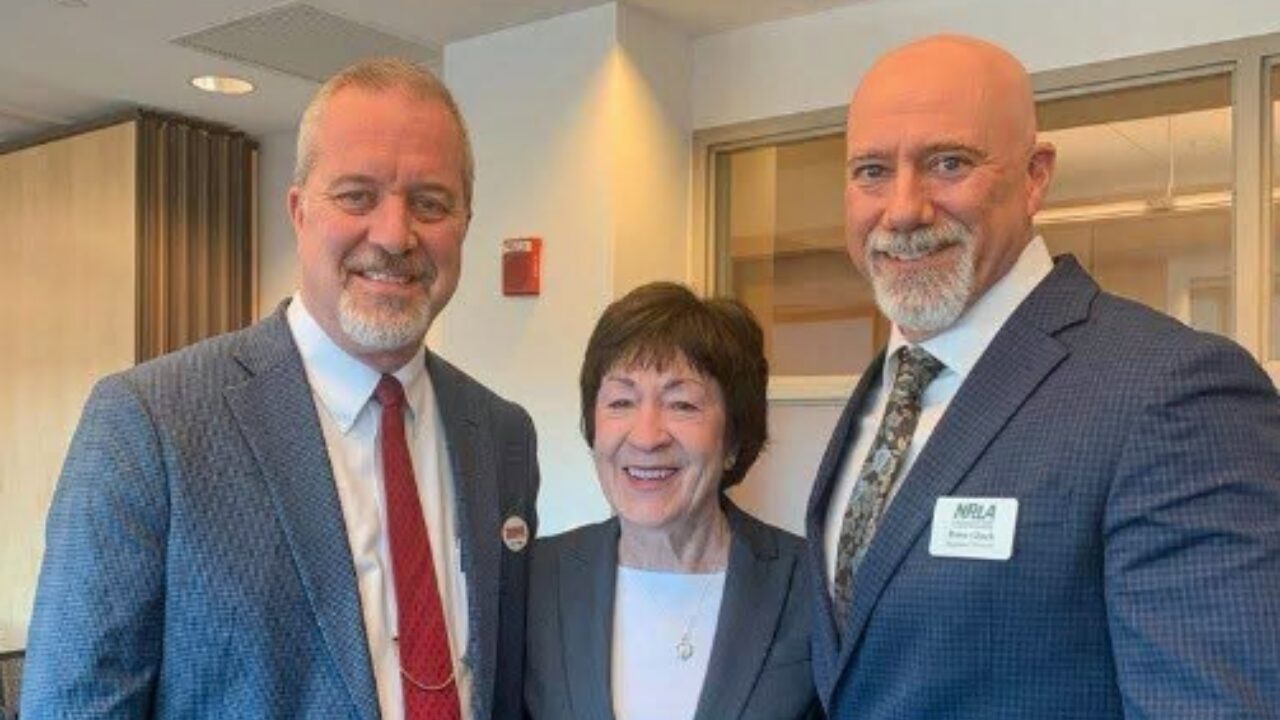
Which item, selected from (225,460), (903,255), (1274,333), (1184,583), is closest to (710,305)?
(903,255)

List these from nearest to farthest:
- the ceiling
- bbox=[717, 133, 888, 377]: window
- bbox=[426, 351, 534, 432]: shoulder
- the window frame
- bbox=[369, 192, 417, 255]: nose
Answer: bbox=[369, 192, 417, 255]: nose → bbox=[426, 351, 534, 432]: shoulder → the window frame → the ceiling → bbox=[717, 133, 888, 377]: window

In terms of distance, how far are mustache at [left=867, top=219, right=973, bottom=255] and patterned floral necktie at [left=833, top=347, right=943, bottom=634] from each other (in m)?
0.14

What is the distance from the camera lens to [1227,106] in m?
3.55

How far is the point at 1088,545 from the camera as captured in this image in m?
1.31

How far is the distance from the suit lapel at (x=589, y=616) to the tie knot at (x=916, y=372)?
0.56m

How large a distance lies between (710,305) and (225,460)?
813 millimetres

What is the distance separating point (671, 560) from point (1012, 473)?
69 cm

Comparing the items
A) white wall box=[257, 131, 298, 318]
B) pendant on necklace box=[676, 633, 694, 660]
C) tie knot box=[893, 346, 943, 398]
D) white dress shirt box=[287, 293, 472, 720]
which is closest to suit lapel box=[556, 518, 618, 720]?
pendant on necklace box=[676, 633, 694, 660]

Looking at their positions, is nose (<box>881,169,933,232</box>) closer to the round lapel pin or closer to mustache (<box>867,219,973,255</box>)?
mustache (<box>867,219,973,255</box>)

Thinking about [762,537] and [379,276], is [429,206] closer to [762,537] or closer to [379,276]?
[379,276]

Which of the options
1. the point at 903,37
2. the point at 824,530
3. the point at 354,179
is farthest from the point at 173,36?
the point at 824,530

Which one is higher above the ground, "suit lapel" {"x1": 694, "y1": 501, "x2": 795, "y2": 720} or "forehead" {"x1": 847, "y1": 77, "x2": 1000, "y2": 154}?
"forehead" {"x1": 847, "y1": 77, "x2": 1000, "y2": 154}

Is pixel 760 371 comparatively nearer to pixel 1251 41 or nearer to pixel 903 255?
pixel 903 255

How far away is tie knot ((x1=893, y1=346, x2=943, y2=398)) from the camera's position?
5.35 ft
